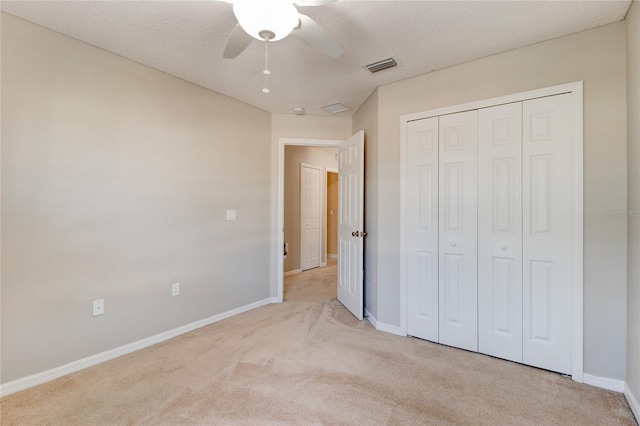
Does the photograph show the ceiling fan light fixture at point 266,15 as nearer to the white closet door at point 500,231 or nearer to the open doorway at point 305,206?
the white closet door at point 500,231

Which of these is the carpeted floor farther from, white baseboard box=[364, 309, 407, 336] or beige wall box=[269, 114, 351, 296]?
beige wall box=[269, 114, 351, 296]

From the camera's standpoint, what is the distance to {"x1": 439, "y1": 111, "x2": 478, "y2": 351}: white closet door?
246 cm

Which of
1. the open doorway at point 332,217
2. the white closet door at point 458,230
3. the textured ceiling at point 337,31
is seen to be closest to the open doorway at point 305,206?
the open doorway at point 332,217

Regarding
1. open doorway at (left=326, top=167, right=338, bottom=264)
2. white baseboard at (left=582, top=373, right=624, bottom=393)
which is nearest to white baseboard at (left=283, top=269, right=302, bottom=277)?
open doorway at (left=326, top=167, right=338, bottom=264)

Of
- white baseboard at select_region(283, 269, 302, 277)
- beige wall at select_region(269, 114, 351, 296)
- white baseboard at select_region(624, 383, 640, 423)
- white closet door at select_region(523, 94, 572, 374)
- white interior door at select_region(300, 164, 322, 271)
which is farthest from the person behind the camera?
white interior door at select_region(300, 164, 322, 271)

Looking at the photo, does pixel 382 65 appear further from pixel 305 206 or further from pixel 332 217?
pixel 332 217

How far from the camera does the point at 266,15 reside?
1331 mm

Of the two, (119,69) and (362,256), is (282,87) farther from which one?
(362,256)

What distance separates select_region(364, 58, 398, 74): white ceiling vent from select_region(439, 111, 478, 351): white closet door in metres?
0.63

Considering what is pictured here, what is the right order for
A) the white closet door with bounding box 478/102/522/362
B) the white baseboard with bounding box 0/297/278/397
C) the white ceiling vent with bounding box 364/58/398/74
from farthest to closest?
the white ceiling vent with bounding box 364/58/398/74, the white closet door with bounding box 478/102/522/362, the white baseboard with bounding box 0/297/278/397

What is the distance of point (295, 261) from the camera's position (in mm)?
5438

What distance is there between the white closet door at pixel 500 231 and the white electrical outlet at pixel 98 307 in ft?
9.73

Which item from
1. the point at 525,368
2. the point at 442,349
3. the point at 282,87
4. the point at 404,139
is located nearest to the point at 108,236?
the point at 282,87

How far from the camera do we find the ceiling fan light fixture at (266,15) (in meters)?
1.32
